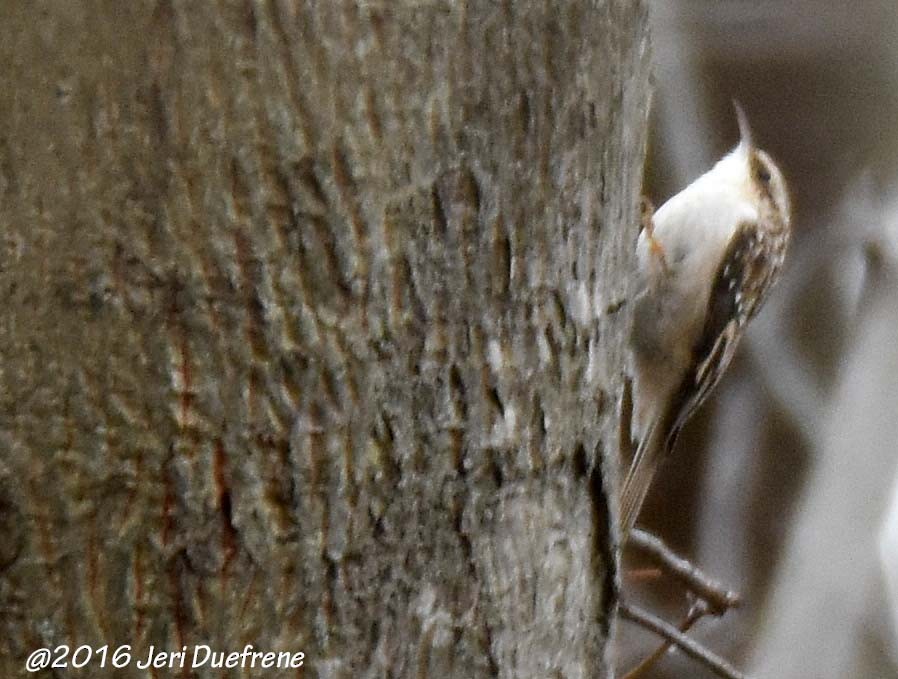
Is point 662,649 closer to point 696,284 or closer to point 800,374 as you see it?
point 696,284

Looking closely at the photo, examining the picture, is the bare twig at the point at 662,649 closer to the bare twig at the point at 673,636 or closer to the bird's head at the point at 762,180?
the bare twig at the point at 673,636

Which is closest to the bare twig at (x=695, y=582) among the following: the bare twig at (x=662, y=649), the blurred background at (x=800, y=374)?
the bare twig at (x=662, y=649)

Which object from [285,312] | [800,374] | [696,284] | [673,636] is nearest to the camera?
[285,312]

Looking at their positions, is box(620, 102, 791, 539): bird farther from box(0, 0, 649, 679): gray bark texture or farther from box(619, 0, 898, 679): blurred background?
box(0, 0, 649, 679): gray bark texture

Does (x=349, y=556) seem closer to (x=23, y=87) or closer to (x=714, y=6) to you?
(x=23, y=87)

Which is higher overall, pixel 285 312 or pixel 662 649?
pixel 285 312

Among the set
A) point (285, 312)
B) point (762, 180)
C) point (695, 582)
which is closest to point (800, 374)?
point (762, 180)

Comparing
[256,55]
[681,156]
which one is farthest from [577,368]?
[681,156]
